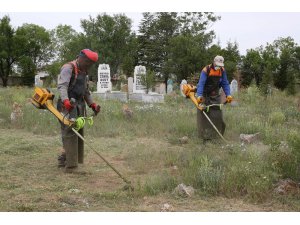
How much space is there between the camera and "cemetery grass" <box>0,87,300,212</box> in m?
4.86

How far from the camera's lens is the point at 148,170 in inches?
260

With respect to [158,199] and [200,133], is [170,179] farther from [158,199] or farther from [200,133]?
[200,133]

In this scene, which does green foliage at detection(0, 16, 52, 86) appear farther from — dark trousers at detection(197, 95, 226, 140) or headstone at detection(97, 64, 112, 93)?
dark trousers at detection(197, 95, 226, 140)

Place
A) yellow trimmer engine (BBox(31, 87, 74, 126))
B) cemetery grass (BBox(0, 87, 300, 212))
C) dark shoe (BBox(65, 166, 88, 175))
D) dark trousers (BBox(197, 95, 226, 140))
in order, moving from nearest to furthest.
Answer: cemetery grass (BBox(0, 87, 300, 212))
yellow trimmer engine (BBox(31, 87, 74, 126))
dark shoe (BBox(65, 166, 88, 175))
dark trousers (BBox(197, 95, 226, 140))


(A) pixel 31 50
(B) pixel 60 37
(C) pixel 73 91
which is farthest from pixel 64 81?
(B) pixel 60 37

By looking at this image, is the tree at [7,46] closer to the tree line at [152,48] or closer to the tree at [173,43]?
the tree line at [152,48]

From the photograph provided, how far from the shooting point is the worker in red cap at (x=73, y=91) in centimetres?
637

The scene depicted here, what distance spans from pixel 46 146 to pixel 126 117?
361 centimetres

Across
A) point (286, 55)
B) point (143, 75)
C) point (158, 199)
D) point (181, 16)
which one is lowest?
point (158, 199)

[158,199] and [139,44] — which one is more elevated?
[139,44]

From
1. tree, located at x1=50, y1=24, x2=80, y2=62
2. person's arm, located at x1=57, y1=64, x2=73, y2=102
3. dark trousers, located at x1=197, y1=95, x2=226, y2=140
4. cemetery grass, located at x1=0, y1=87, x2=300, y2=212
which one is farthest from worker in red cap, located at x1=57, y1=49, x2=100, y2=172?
tree, located at x1=50, y1=24, x2=80, y2=62

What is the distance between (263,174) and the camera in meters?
5.38

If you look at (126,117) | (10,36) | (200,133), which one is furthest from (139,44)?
(200,133)

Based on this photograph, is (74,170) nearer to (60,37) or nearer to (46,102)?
(46,102)
